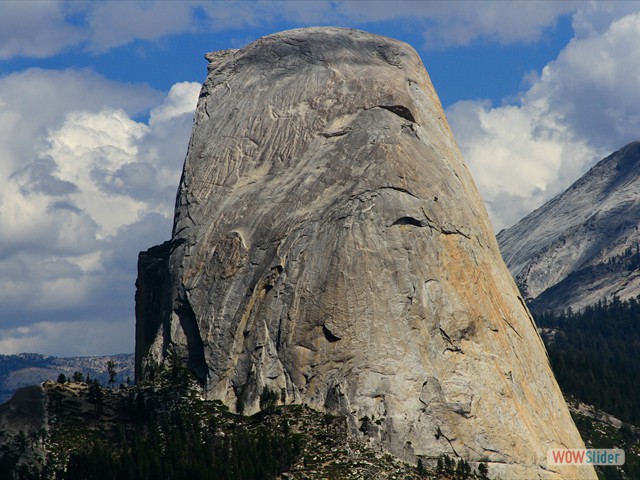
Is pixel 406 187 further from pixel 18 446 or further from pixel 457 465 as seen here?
pixel 18 446

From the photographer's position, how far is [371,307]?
17300cm

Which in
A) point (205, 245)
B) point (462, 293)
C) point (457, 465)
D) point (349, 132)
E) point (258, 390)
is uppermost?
point (349, 132)

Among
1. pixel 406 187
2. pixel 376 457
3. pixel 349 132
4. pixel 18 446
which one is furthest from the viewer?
pixel 349 132

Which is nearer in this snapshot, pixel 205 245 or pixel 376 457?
pixel 376 457

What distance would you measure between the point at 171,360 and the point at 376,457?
140ft

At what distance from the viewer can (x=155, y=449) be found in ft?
543

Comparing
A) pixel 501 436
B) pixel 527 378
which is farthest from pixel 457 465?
pixel 527 378

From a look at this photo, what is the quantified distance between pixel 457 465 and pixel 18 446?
2528 inches

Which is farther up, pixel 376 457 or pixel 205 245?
pixel 205 245

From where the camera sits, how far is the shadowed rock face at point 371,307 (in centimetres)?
16800

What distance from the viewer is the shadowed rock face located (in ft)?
551

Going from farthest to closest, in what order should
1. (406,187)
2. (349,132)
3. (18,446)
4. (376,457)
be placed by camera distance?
1. (349,132)
2. (406,187)
3. (18,446)
4. (376,457)

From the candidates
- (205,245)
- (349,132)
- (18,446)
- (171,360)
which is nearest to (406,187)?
(349,132)

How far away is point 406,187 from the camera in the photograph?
18425 centimetres
